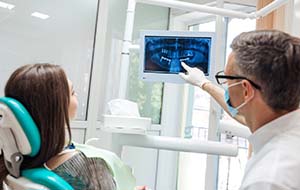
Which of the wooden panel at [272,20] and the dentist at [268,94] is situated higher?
the wooden panel at [272,20]

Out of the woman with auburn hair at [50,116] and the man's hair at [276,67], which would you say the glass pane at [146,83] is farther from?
the man's hair at [276,67]

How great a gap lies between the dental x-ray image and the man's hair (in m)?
0.86

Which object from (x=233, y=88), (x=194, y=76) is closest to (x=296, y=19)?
(x=194, y=76)

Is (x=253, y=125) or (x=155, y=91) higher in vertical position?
(x=155, y=91)

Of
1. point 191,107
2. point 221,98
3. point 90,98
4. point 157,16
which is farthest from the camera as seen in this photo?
point 191,107

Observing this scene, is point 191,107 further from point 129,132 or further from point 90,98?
point 129,132

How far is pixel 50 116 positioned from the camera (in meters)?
1.19

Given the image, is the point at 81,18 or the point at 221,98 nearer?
the point at 221,98

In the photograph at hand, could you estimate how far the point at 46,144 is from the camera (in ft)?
3.86

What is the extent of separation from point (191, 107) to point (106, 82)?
→ 45.2 inches

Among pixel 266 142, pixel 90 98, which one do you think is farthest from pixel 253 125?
pixel 90 98

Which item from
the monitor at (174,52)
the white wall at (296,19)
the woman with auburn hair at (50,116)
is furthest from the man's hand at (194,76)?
the woman with auburn hair at (50,116)

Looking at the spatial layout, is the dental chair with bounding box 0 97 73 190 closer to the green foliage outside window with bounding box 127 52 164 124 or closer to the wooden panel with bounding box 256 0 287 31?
the wooden panel with bounding box 256 0 287 31

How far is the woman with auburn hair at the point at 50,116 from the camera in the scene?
3.85 feet
